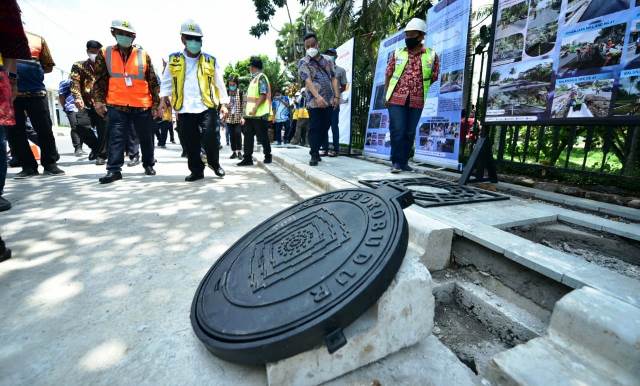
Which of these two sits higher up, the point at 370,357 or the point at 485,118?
the point at 485,118

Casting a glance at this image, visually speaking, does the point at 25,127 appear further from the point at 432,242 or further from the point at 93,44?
the point at 432,242

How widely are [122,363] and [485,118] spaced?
361 cm

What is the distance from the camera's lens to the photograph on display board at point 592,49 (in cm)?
238

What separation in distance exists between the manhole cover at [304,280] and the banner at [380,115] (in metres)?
4.33

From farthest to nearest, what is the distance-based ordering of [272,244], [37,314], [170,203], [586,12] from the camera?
[170,203] < [586,12] < [272,244] < [37,314]

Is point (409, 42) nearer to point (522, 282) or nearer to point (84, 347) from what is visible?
point (522, 282)

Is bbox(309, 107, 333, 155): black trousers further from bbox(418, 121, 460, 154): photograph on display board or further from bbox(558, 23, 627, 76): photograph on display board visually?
bbox(558, 23, 627, 76): photograph on display board

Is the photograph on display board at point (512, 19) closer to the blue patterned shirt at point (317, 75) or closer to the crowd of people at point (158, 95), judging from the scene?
the crowd of people at point (158, 95)

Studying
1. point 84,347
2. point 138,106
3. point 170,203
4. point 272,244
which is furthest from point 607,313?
point 138,106

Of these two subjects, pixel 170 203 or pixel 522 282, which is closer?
pixel 522 282

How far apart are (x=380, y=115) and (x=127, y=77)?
4020mm

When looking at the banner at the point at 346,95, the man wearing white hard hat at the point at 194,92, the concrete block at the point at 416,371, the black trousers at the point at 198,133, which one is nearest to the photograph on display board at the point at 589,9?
the concrete block at the point at 416,371

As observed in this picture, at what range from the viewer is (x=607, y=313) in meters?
1.00

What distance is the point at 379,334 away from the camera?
1.14 m
